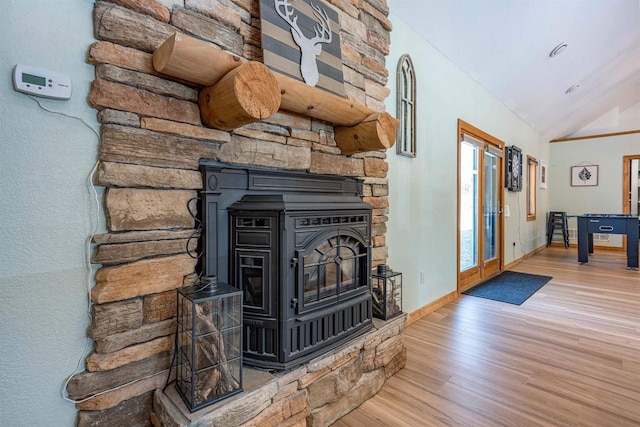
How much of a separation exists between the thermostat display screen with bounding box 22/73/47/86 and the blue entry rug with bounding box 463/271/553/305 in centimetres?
407

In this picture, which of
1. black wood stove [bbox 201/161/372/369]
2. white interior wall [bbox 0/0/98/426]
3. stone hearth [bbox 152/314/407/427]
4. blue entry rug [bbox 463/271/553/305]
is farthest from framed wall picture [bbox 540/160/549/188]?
white interior wall [bbox 0/0/98/426]

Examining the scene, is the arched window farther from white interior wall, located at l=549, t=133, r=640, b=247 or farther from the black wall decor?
white interior wall, located at l=549, t=133, r=640, b=247

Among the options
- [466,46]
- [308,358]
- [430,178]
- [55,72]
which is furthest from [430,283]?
[55,72]

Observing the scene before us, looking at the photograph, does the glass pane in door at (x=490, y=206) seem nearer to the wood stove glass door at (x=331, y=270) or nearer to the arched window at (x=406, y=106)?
the arched window at (x=406, y=106)

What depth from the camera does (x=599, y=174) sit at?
23.3ft

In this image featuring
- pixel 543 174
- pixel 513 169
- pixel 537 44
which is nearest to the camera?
pixel 537 44

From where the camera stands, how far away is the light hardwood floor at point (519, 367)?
1673 millimetres

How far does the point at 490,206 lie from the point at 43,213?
510 centimetres

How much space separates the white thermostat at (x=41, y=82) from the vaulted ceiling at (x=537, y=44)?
7.92 feet

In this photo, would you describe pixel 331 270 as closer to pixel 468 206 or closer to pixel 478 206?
pixel 468 206

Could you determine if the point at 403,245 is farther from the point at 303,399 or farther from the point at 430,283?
the point at 303,399

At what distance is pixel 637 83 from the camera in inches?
224

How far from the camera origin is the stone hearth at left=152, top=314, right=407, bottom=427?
1.20m

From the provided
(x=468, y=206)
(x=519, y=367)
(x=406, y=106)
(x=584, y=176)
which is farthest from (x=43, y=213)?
(x=584, y=176)
